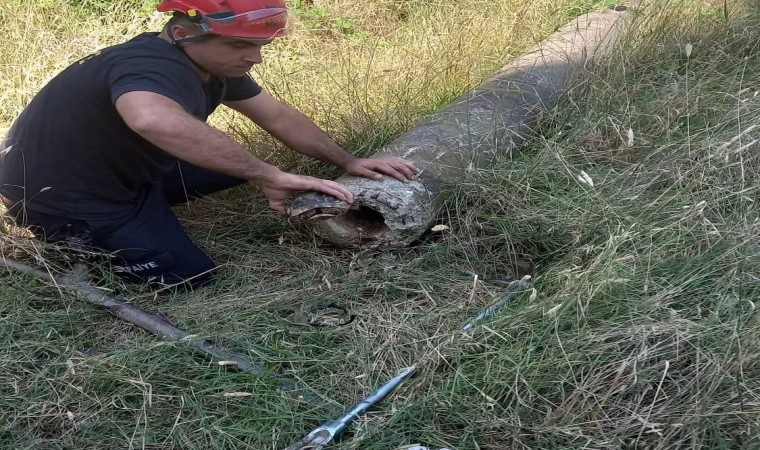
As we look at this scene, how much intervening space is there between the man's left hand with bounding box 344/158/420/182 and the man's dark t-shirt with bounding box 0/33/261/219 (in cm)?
69

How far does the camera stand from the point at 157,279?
331 cm

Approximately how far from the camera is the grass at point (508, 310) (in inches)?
88.7

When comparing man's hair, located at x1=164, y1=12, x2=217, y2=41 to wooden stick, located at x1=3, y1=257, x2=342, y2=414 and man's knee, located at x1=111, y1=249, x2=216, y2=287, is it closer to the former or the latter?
man's knee, located at x1=111, y1=249, x2=216, y2=287

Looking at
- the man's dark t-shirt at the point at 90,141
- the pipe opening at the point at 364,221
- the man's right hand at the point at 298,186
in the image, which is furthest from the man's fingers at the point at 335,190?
the man's dark t-shirt at the point at 90,141

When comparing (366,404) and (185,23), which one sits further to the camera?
(185,23)

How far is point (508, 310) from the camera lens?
273 centimetres

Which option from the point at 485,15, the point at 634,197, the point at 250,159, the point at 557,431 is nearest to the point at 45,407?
the point at 250,159

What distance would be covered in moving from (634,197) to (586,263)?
0.41 meters

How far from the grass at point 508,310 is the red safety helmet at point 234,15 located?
3.14 feet

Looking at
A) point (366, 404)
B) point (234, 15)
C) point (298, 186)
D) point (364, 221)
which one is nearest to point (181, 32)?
point (234, 15)

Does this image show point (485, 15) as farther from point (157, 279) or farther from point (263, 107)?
point (157, 279)

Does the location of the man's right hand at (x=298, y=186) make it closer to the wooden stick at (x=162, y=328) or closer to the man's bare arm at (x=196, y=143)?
the man's bare arm at (x=196, y=143)

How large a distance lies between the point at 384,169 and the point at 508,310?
3.06 feet

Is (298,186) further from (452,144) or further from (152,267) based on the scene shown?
(452,144)
